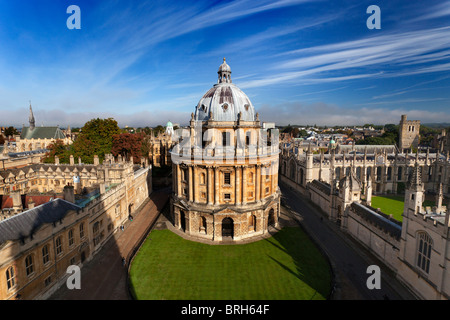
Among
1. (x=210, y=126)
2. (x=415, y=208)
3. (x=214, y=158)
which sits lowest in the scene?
(x=415, y=208)

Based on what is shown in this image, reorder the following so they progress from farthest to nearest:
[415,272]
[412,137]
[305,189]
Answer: [412,137] < [305,189] < [415,272]

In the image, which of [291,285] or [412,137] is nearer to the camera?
[291,285]

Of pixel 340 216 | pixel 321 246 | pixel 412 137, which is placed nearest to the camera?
pixel 321 246

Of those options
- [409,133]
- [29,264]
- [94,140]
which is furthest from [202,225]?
[409,133]

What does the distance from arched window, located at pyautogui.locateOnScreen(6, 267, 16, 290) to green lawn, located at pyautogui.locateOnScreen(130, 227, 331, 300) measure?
9.23 meters

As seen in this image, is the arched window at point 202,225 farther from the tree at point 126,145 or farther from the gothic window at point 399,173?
the gothic window at point 399,173

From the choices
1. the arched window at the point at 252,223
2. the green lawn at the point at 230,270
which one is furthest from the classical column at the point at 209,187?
the arched window at the point at 252,223

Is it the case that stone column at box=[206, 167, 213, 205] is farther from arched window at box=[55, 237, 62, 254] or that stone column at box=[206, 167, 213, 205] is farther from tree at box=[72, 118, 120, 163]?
tree at box=[72, 118, 120, 163]

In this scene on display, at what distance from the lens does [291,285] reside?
23344mm

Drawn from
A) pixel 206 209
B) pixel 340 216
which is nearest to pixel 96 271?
pixel 206 209

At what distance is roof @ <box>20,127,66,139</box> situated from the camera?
89.0 metres

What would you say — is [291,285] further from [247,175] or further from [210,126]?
[210,126]

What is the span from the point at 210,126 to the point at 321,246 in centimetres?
2125

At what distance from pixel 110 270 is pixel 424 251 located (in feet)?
98.4
